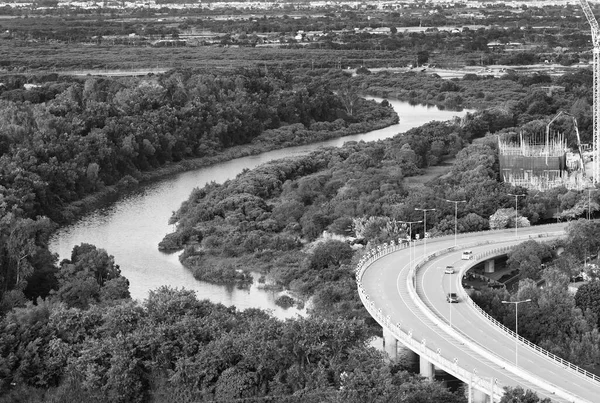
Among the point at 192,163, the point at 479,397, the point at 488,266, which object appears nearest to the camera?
the point at 479,397

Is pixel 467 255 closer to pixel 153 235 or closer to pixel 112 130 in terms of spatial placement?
pixel 153 235

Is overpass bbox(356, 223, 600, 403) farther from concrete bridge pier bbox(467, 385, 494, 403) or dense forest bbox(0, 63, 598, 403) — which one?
dense forest bbox(0, 63, 598, 403)

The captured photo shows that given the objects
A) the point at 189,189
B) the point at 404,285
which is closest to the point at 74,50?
the point at 189,189

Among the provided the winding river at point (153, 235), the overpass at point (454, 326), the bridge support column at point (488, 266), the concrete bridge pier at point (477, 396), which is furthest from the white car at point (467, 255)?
the concrete bridge pier at point (477, 396)

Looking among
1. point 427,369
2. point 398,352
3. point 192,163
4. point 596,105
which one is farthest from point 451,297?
point 192,163

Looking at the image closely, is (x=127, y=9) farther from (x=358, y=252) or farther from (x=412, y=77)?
(x=358, y=252)

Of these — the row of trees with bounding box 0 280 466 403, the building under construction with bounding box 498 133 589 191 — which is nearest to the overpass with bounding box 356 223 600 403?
the row of trees with bounding box 0 280 466 403
